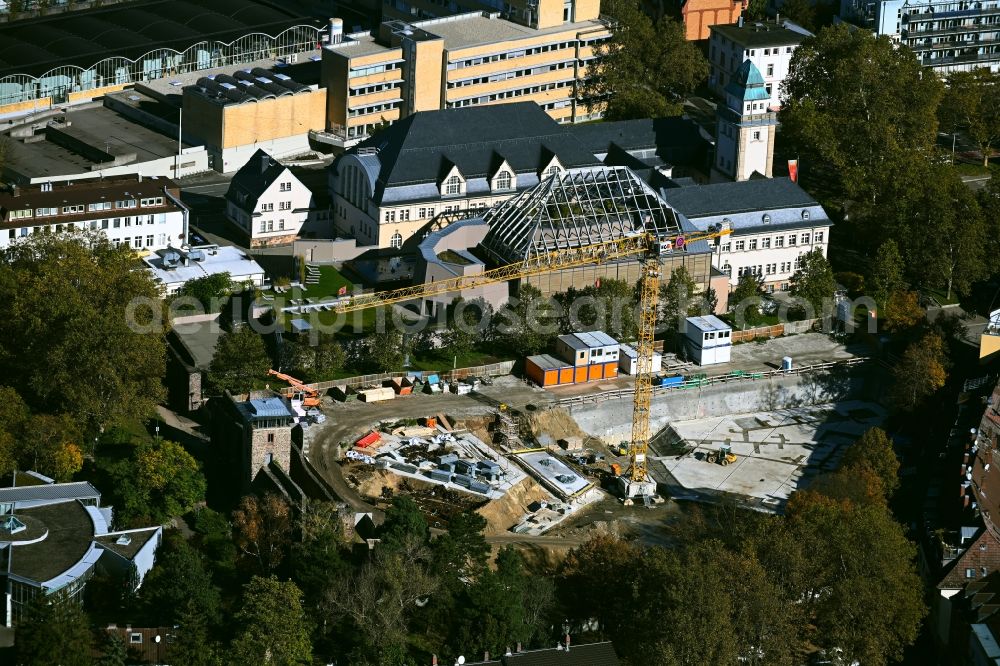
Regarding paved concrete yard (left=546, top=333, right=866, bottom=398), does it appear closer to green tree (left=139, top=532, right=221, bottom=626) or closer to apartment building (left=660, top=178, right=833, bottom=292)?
apartment building (left=660, top=178, right=833, bottom=292)

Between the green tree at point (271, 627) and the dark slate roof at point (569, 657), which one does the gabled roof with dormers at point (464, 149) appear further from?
the dark slate roof at point (569, 657)

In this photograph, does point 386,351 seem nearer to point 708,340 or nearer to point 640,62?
point 708,340

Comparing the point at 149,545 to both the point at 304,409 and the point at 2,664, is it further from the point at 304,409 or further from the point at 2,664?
the point at 304,409

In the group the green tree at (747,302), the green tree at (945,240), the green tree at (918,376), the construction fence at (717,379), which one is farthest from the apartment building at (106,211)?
the green tree at (945,240)

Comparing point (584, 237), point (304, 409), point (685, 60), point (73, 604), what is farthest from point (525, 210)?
point (73, 604)

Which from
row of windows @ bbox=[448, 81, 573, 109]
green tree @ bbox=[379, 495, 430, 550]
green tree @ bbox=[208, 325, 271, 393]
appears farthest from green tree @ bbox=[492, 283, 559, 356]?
row of windows @ bbox=[448, 81, 573, 109]

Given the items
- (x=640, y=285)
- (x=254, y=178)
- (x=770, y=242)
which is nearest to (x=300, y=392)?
(x=254, y=178)
